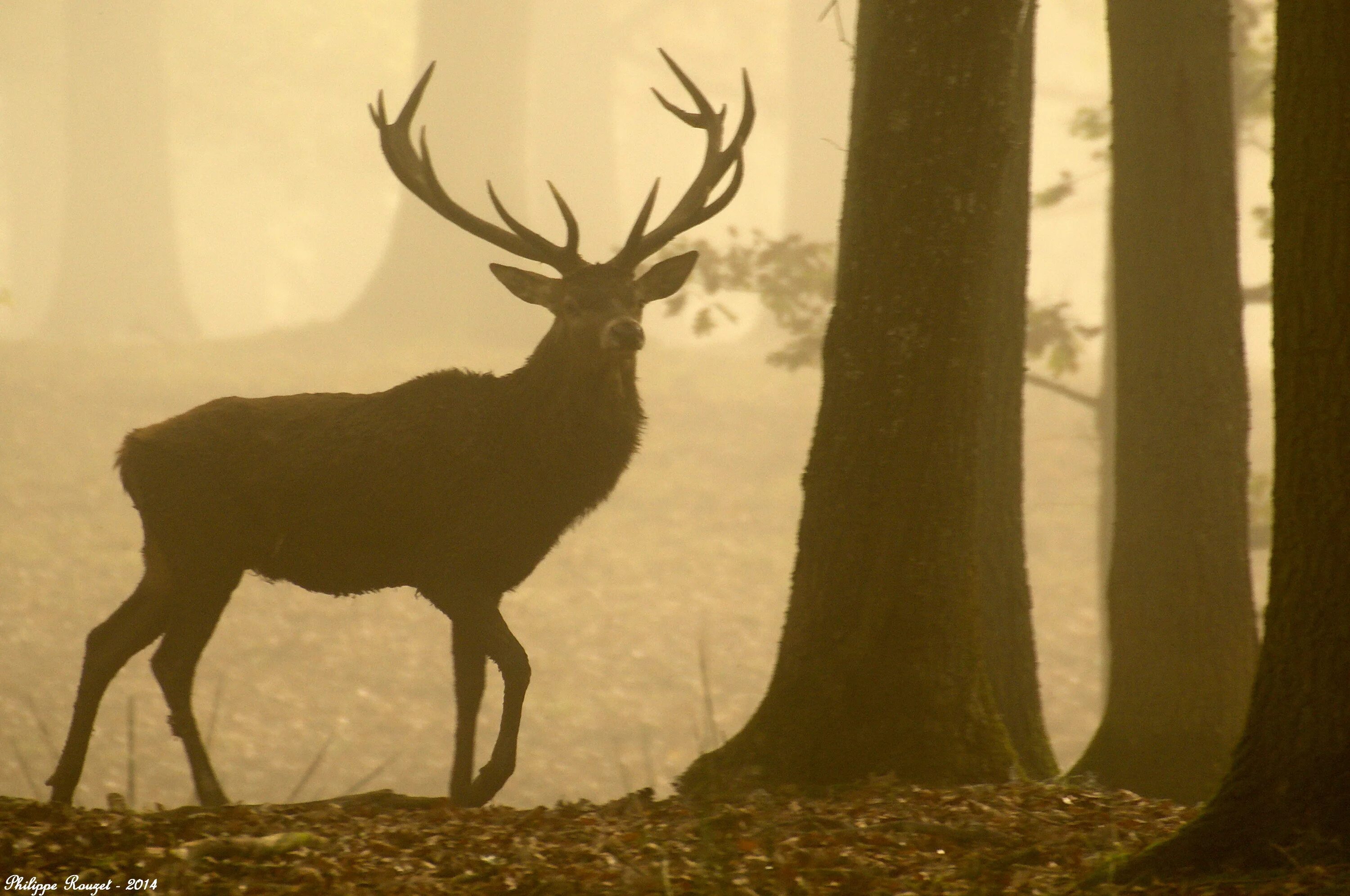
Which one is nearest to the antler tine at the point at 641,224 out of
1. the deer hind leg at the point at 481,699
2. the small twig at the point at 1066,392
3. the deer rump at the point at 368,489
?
the deer rump at the point at 368,489

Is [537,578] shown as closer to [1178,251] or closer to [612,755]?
[612,755]

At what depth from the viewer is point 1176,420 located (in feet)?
26.5

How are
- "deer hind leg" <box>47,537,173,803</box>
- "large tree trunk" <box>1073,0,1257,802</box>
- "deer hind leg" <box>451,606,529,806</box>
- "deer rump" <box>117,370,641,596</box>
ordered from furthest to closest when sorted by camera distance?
"large tree trunk" <box>1073,0,1257,802</box> → "deer rump" <box>117,370,641,596</box> → "deer hind leg" <box>47,537,173,803</box> → "deer hind leg" <box>451,606,529,806</box>

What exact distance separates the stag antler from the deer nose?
339 millimetres

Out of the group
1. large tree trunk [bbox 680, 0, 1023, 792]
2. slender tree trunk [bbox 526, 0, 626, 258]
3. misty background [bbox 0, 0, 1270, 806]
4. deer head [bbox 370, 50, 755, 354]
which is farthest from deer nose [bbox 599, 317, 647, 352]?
slender tree trunk [bbox 526, 0, 626, 258]

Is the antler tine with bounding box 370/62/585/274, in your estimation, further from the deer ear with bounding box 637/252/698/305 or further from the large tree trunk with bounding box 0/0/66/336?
the large tree trunk with bounding box 0/0/66/336

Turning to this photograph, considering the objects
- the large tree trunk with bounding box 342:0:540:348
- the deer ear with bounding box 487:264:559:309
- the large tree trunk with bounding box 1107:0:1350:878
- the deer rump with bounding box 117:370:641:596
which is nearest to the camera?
the large tree trunk with bounding box 1107:0:1350:878

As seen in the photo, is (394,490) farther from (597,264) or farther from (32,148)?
(32,148)

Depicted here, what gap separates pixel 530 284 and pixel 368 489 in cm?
149

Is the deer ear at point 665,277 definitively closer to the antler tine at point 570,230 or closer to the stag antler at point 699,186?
the stag antler at point 699,186

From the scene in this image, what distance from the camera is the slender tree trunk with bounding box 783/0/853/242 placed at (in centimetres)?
2827

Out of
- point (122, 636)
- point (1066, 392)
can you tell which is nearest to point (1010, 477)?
point (122, 636)

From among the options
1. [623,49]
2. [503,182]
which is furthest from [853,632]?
[623,49]

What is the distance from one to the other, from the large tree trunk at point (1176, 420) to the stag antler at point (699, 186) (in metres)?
2.23
